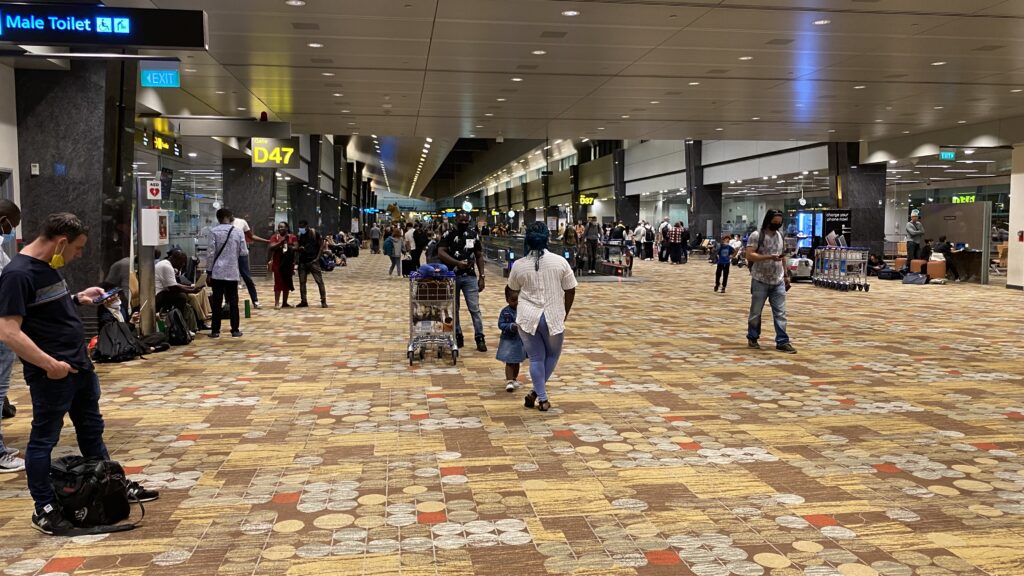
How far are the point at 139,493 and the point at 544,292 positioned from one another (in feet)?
10.7

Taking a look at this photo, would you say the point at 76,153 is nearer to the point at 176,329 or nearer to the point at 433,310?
the point at 176,329

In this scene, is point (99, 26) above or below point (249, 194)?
above

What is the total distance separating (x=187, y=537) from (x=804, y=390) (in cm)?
553

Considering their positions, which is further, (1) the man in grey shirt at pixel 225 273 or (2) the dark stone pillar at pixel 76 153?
(1) the man in grey shirt at pixel 225 273

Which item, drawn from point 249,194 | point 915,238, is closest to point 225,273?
point 249,194

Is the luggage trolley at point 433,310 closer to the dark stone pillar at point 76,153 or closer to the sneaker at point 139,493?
the dark stone pillar at point 76,153

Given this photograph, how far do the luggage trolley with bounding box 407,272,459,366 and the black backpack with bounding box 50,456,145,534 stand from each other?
191 inches

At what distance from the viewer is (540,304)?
6.40m

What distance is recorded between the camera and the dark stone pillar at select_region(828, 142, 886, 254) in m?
26.3

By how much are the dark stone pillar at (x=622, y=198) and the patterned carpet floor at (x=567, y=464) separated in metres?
38.5

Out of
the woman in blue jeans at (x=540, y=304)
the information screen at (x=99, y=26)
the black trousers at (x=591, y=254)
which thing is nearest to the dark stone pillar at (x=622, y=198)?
the black trousers at (x=591, y=254)

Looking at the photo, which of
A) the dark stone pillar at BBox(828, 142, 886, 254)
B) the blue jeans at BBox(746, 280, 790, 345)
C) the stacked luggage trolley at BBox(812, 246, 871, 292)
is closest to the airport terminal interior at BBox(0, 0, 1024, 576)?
the blue jeans at BBox(746, 280, 790, 345)

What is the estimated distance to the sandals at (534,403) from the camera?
6.45m

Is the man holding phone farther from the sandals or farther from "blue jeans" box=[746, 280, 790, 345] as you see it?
the sandals
